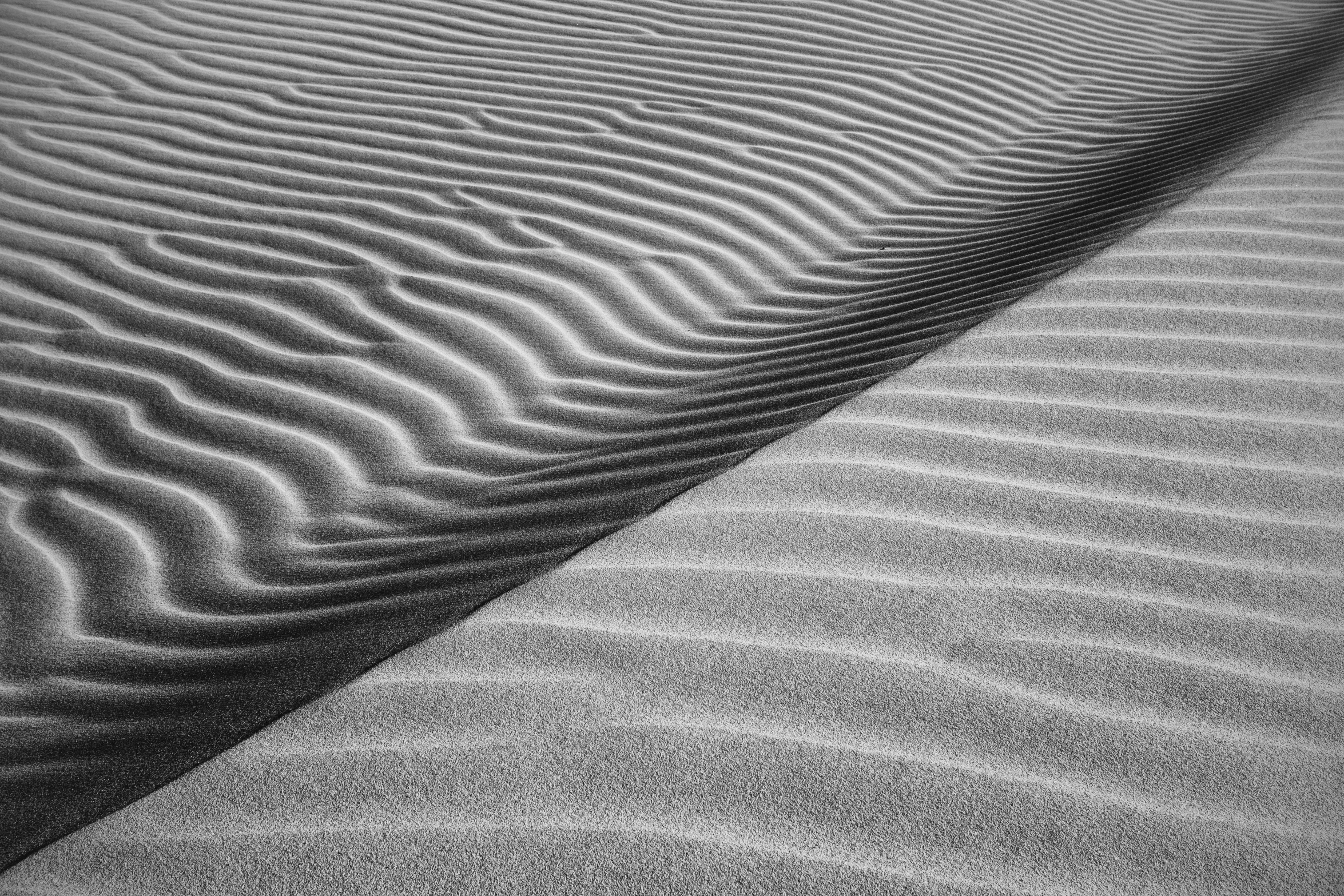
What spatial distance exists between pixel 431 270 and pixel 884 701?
2.71 m

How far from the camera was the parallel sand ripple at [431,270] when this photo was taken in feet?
8.91

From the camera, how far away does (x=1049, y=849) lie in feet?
5.57

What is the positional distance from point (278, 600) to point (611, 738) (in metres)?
1.15

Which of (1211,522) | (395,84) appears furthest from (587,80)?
(1211,522)

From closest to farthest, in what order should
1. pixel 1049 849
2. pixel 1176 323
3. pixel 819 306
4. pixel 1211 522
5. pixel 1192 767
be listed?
pixel 1049 849 < pixel 1192 767 < pixel 1211 522 < pixel 1176 323 < pixel 819 306

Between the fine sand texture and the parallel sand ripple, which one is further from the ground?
the parallel sand ripple

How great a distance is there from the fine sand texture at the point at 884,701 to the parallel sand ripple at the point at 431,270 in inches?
7.2

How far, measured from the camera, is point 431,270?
4.19 metres

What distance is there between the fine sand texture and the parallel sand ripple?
184 mm

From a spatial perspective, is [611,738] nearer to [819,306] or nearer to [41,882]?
[41,882]

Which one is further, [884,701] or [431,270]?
[431,270]

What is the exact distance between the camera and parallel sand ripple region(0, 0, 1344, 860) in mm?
2717

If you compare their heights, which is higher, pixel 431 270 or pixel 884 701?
pixel 431 270

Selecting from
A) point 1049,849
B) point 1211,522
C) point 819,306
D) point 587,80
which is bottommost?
point 1049,849
